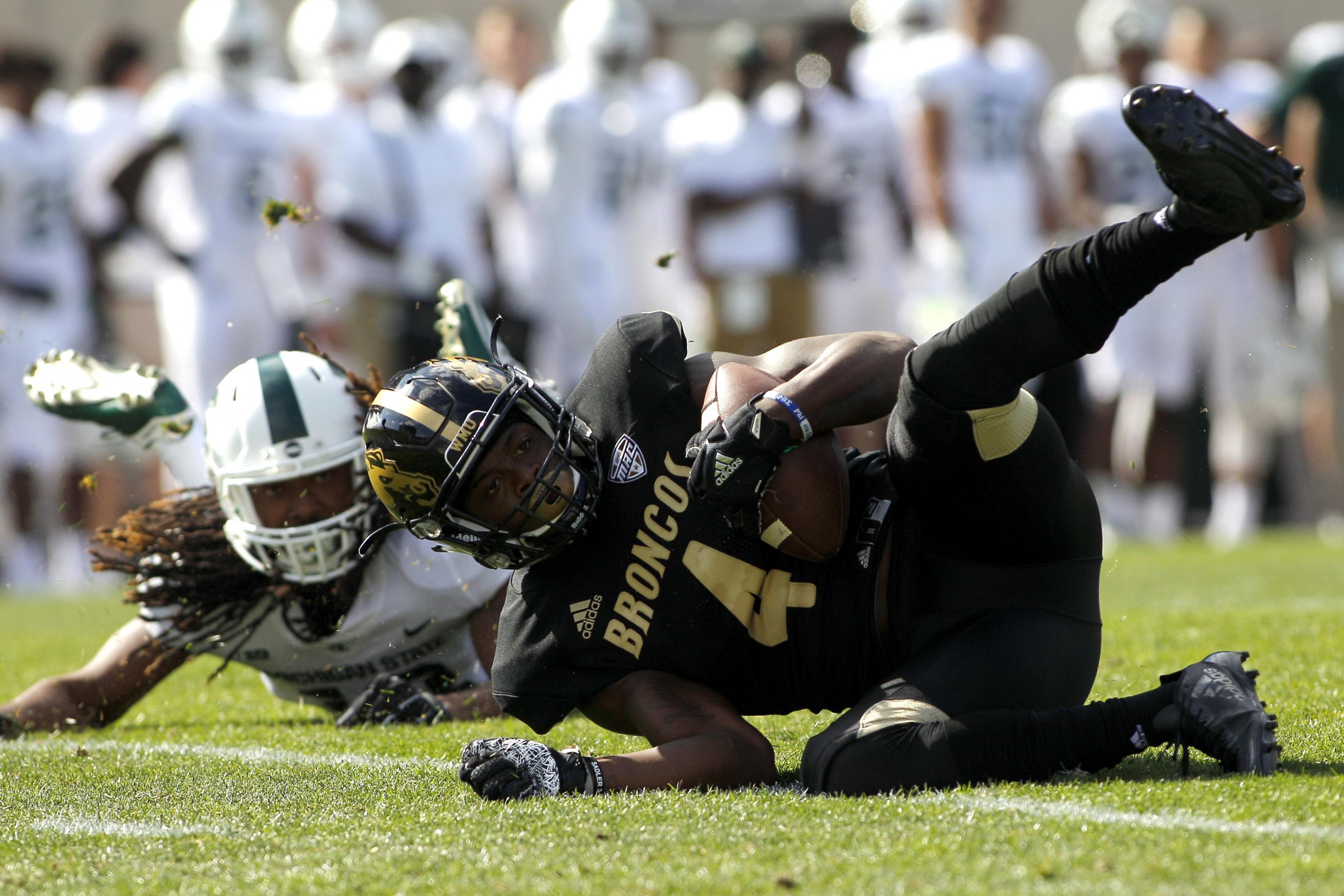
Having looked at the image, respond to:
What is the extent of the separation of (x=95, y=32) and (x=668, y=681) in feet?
A: 39.5

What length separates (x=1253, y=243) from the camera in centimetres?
952

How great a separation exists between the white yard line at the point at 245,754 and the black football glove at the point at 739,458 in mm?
902

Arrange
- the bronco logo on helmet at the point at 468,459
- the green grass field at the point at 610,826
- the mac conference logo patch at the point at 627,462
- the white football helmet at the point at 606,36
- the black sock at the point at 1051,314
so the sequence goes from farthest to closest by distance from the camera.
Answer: the white football helmet at the point at 606,36 → the mac conference logo patch at the point at 627,462 → the bronco logo on helmet at the point at 468,459 → the black sock at the point at 1051,314 → the green grass field at the point at 610,826

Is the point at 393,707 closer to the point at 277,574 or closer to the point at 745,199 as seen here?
the point at 277,574

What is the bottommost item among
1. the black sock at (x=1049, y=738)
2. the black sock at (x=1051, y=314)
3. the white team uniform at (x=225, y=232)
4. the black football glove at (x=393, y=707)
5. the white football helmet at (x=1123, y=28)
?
the black football glove at (x=393, y=707)

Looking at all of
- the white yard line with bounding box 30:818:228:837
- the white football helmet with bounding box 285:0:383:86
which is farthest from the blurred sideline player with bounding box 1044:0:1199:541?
the white yard line with bounding box 30:818:228:837

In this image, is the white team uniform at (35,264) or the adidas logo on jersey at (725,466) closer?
the adidas logo on jersey at (725,466)

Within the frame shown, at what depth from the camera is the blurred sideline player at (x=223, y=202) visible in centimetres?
891

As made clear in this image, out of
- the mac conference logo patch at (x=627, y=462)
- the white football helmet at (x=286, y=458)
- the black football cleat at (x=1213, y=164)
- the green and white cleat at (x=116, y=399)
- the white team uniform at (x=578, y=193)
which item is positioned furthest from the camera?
the white team uniform at (x=578, y=193)

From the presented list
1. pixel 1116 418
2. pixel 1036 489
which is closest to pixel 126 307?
pixel 1116 418

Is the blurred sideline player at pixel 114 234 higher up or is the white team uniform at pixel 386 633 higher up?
the blurred sideline player at pixel 114 234

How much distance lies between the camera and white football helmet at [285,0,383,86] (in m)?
10.1

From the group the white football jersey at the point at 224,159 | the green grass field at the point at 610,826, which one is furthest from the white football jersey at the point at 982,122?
the green grass field at the point at 610,826

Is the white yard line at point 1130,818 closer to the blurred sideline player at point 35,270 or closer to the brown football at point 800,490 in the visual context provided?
the brown football at point 800,490
